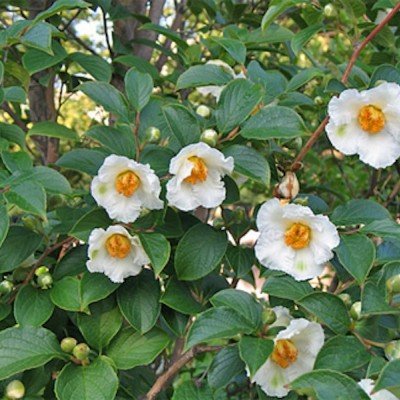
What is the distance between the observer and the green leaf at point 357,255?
1.08 metres

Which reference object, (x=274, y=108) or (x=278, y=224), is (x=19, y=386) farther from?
(x=274, y=108)

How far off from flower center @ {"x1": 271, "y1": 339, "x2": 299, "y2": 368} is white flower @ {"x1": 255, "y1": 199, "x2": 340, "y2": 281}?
0.34 ft

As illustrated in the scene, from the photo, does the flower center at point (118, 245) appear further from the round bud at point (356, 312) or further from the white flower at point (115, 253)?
the round bud at point (356, 312)

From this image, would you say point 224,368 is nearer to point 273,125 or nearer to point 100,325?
point 100,325

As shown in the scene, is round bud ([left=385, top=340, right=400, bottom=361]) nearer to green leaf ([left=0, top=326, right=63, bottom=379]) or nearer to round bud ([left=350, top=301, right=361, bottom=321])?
round bud ([left=350, top=301, right=361, bottom=321])

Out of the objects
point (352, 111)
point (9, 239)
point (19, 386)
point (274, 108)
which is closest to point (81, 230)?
point (9, 239)

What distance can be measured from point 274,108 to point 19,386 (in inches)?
23.9

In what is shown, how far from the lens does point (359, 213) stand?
48.2 inches

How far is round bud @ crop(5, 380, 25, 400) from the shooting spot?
1160mm

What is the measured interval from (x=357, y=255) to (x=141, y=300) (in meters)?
0.35

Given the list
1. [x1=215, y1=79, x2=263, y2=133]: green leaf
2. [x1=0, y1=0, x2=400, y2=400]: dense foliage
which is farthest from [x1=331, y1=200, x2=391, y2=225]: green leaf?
[x1=215, y1=79, x2=263, y2=133]: green leaf

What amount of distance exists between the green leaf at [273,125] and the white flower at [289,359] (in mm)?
297

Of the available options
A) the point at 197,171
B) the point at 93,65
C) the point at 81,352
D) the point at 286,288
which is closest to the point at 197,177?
the point at 197,171

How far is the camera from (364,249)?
1104 mm
